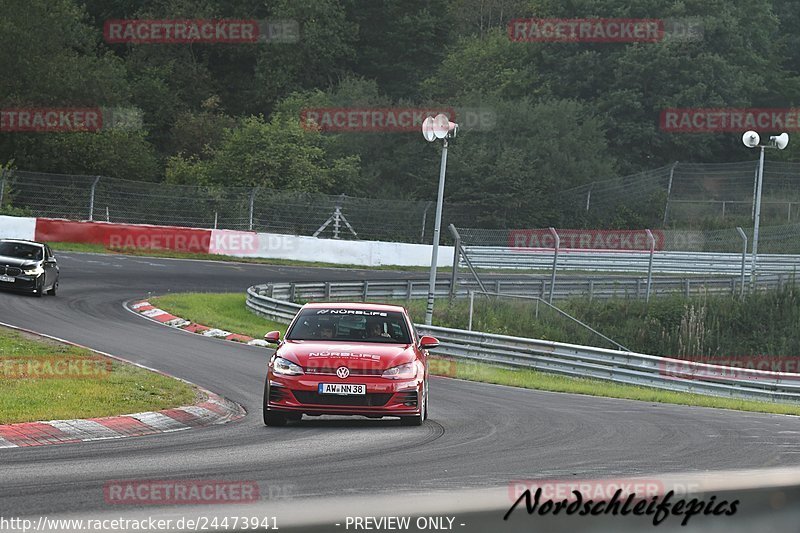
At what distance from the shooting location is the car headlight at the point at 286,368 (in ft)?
40.6

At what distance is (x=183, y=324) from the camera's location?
86.0ft

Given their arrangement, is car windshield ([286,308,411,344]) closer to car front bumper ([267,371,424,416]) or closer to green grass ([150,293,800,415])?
car front bumper ([267,371,424,416])

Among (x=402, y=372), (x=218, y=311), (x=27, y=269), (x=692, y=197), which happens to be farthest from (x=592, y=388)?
(x=692, y=197)

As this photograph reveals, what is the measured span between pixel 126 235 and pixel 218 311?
508 inches

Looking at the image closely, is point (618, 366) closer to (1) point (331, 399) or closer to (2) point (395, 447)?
(1) point (331, 399)

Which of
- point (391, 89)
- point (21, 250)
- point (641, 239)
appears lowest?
point (21, 250)

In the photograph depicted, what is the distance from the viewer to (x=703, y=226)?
5472 cm

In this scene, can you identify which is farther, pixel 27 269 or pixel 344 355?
pixel 27 269

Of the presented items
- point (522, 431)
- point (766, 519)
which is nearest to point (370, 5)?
point (522, 431)

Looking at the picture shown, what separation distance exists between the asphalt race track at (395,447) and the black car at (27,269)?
658cm

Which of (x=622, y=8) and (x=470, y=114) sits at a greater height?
(x=622, y=8)

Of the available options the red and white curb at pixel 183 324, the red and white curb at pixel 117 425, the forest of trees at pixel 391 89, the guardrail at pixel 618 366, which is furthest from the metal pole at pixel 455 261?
the forest of trees at pixel 391 89

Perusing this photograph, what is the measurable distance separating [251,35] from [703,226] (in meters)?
32.0

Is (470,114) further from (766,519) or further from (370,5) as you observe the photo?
(766,519)
